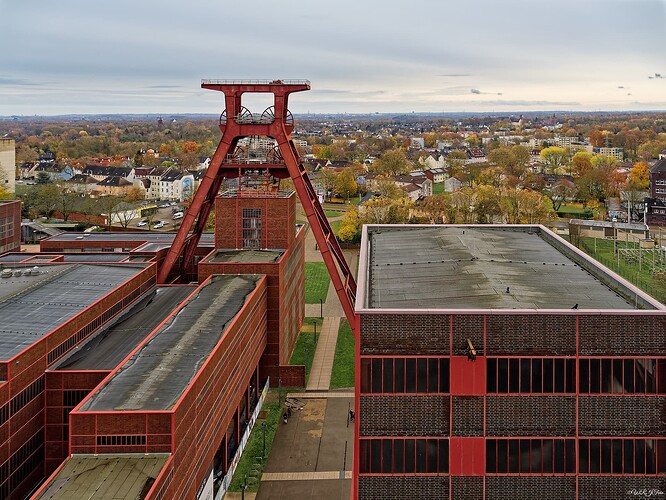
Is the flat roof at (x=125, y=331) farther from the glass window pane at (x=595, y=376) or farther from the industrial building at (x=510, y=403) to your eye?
the glass window pane at (x=595, y=376)

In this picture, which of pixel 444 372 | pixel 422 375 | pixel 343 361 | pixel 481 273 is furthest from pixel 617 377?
pixel 343 361

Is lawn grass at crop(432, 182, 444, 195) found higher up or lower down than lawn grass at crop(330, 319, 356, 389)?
higher up

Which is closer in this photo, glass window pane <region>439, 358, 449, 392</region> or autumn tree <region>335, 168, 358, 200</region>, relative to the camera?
glass window pane <region>439, 358, 449, 392</region>

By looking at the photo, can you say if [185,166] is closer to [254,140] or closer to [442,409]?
[254,140]

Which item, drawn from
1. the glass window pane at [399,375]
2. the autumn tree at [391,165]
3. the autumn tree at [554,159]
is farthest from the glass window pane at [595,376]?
the autumn tree at [554,159]

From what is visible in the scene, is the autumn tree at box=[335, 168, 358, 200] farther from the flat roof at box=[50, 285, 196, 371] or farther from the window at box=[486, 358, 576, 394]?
the window at box=[486, 358, 576, 394]

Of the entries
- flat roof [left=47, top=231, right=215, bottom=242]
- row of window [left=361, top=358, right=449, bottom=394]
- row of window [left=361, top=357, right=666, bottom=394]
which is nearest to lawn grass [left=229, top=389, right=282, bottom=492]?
row of window [left=361, top=358, right=449, bottom=394]

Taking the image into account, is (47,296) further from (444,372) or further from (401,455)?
(444,372)
